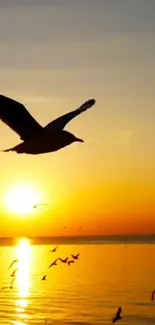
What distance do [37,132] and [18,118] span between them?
0.54 m

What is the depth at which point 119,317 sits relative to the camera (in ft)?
116

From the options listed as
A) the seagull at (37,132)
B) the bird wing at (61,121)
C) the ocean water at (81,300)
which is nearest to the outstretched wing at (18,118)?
the seagull at (37,132)

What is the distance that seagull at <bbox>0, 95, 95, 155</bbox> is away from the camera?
14133 mm

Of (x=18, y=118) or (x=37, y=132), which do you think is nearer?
(x=18, y=118)

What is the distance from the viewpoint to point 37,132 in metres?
14.4

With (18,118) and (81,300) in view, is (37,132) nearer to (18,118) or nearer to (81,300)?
(18,118)

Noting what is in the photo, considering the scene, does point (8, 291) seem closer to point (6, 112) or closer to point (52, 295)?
point (52, 295)

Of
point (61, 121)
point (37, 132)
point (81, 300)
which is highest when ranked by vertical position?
point (81, 300)

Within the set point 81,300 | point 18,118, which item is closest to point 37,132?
point 18,118

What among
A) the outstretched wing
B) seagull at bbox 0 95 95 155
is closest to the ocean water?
seagull at bbox 0 95 95 155

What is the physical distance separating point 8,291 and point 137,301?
15.7 meters

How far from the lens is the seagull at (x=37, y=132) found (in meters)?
14.1

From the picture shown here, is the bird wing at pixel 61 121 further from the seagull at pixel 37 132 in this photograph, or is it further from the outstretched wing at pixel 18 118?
the outstretched wing at pixel 18 118

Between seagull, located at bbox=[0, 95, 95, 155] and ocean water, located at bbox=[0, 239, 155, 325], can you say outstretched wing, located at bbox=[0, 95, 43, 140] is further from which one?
ocean water, located at bbox=[0, 239, 155, 325]
